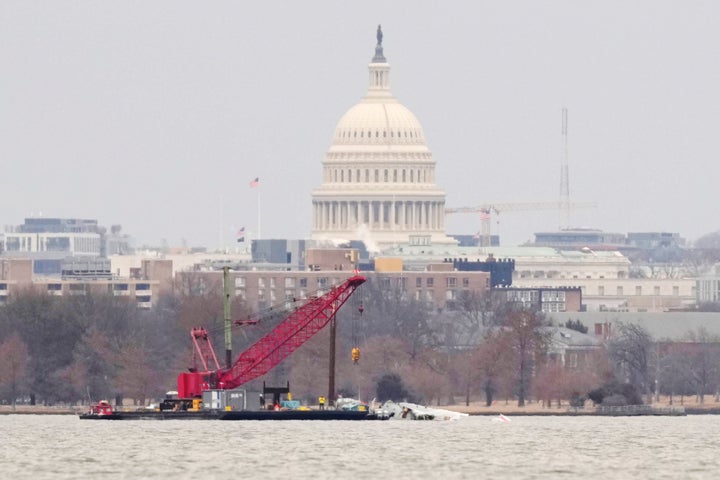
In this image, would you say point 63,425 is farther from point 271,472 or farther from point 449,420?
point 271,472

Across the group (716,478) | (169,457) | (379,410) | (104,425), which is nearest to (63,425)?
(104,425)

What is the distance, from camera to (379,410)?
7544 inches

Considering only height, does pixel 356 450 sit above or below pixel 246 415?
below

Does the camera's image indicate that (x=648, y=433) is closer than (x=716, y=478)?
No

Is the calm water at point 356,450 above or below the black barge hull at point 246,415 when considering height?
below

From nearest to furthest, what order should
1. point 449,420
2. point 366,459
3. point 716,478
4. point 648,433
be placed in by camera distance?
1. point 716,478
2. point 366,459
3. point 648,433
4. point 449,420

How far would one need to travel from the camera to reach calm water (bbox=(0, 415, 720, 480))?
14412 centimetres

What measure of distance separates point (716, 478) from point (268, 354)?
59.3m

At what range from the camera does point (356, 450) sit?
15600 centimetres

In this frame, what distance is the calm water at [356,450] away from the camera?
5674 inches

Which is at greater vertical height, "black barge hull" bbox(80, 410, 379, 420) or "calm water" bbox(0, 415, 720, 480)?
"black barge hull" bbox(80, 410, 379, 420)

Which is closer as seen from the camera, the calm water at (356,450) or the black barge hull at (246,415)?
the calm water at (356,450)

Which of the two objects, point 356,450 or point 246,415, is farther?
point 246,415

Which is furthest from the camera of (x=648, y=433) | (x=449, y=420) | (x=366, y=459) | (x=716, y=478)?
(x=449, y=420)
